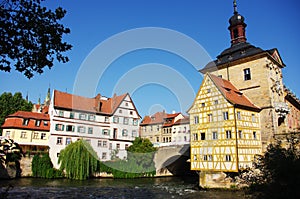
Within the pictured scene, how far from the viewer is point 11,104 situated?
40969mm

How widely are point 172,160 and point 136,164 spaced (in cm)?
499

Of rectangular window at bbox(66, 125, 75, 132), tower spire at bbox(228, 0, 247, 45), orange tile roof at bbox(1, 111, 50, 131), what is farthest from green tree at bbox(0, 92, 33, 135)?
tower spire at bbox(228, 0, 247, 45)

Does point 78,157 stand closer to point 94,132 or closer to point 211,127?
point 94,132

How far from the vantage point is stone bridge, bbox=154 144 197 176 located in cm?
3016

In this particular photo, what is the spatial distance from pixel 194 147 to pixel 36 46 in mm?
18476

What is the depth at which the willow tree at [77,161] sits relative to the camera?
2562 cm

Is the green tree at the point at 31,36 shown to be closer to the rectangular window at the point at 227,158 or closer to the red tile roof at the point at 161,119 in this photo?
the rectangular window at the point at 227,158

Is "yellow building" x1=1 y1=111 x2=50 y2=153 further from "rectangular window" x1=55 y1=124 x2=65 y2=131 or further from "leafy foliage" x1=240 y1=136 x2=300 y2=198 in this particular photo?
"leafy foliage" x1=240 y1=136 x2=300 y2=198

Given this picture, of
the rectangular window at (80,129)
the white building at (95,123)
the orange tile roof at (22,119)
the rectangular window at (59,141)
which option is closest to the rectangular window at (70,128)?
the white building at (95,123)

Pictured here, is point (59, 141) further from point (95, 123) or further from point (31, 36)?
point (31, 36)

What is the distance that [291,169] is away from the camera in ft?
15.6

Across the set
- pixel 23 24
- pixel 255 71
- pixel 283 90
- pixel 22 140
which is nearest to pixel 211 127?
pixel 255 71

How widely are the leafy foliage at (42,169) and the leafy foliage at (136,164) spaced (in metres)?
5.28

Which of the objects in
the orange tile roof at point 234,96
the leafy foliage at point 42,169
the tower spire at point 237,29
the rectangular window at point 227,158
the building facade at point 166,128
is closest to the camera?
the rectangular window at point 227,158
